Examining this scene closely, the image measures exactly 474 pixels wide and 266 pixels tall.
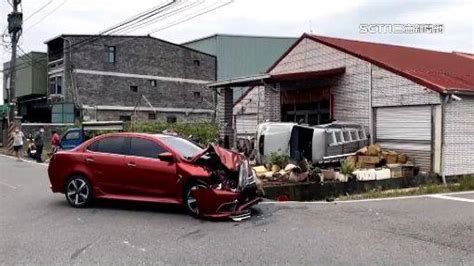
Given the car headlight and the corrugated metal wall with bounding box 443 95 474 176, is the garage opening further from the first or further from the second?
the car headlight

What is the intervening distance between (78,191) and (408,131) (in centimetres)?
1124

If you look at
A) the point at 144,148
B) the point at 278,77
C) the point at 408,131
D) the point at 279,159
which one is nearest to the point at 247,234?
the point at 144,148

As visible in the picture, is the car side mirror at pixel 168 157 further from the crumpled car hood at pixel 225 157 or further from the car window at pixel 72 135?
the car window at pixel 72 135

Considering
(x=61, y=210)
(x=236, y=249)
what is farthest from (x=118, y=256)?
(x=61, y=210)

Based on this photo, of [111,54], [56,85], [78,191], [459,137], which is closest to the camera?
[78,191]

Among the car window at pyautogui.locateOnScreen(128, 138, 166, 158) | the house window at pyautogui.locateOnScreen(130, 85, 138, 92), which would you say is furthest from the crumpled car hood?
the house window at pyautogui.locateOnScreen(130, 85, 138, 92)

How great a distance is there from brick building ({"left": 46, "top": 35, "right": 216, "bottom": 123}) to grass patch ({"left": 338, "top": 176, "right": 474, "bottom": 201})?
33.2 m

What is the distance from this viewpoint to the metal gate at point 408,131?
57.5 feet

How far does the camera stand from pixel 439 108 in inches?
673

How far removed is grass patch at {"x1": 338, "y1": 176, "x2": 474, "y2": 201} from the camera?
1398cm

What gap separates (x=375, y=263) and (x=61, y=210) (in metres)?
6.64

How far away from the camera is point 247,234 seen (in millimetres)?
8734

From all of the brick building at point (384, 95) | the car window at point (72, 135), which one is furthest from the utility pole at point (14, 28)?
the brick building at point (384, 95)

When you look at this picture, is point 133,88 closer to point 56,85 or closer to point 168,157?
point 56,85
